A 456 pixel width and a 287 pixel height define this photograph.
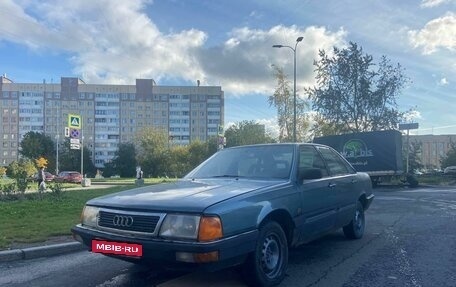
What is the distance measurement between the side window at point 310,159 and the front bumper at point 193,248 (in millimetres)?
1640

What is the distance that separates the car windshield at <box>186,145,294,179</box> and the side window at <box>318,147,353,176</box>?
98cm

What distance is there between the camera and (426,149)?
127812 millimetres

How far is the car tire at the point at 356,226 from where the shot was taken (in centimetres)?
695

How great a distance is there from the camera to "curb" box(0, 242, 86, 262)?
236 inches

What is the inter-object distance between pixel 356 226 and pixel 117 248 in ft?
14.7

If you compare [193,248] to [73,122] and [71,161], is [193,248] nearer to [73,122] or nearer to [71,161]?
[73,122]

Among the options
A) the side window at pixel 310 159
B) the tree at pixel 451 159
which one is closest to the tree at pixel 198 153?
the tree at pixel 451 159

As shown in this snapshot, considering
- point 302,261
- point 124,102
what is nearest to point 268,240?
point 302,261

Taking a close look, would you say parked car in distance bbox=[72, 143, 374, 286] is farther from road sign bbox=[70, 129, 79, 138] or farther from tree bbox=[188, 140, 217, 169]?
tree bbox=[188, 140, 217, 169]

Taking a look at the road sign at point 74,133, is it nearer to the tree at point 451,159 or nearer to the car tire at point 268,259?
the car tire at point 268,259

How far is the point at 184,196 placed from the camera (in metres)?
4.20

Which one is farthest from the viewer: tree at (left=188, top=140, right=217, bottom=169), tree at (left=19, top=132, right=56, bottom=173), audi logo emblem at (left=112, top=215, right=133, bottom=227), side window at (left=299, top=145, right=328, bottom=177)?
tree at (left=19, top=132, right=56, bottom=173)

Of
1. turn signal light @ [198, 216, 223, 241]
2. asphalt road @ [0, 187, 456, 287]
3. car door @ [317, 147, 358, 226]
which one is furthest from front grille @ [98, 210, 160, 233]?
car door @ [317, 147, 358, 226]

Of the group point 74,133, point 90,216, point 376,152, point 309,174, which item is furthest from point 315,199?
point 74,133
